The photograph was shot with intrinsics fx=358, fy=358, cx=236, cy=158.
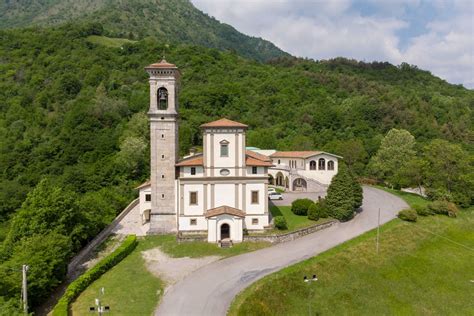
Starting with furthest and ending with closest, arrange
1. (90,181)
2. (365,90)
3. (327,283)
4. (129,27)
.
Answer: (129,27) < (365,90) < (90,181) < (327,283)

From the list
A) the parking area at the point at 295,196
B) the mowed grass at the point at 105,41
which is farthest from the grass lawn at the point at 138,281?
the mowed grass at the point at 105,41

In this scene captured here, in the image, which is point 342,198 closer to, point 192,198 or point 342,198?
point 342,198

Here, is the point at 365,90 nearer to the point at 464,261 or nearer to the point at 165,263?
the point at 464,261

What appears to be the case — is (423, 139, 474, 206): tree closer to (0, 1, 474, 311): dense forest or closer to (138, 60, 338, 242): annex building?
(0, 1, 474, 311): dense forest

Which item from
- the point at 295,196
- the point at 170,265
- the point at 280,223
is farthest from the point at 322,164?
the point at 170,265

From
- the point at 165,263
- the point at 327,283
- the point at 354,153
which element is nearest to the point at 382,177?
the point at 354,153

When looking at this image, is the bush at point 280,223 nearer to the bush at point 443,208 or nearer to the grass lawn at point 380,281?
the grass lawn at point 380,281
